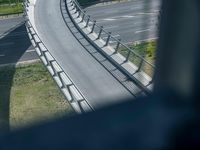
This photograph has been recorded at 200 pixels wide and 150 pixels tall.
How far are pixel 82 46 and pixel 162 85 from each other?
10.3 meters

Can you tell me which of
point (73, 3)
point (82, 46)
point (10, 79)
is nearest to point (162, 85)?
point (82, 46)

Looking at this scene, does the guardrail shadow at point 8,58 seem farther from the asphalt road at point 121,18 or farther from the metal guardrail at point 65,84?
the asphalt road at point 121,18

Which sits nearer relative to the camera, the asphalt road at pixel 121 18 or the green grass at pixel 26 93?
the green grass at pixel 26 93

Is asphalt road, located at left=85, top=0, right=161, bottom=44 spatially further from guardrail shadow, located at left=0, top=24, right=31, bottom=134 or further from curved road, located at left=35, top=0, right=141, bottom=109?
guardrail shadow, located at left=0, top=24, right=31, bottom=134

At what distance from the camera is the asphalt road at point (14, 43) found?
1520 centimetres

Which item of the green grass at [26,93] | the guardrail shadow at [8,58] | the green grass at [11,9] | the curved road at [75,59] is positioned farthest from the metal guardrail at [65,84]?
the green grass at [11,9]

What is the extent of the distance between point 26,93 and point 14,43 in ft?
15.9

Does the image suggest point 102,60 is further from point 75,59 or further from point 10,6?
point 10,6

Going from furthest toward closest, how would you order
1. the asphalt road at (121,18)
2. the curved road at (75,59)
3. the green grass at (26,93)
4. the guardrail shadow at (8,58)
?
the asphalt road at (121,18) < the guardrail shadow at (8,58) < the green grass at (26,93) < the curved road at (75,59)

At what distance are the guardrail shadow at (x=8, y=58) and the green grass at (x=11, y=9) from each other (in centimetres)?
214

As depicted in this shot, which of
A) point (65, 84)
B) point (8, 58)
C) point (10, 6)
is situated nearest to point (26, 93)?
point (8, 58)

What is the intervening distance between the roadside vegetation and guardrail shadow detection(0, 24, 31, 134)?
2.23 m

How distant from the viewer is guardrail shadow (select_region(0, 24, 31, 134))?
1178cm

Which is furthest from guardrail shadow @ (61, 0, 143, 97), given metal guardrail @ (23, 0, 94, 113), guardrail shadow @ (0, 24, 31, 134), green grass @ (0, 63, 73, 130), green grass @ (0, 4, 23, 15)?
green grass @ (0, 4, 23, 15)
